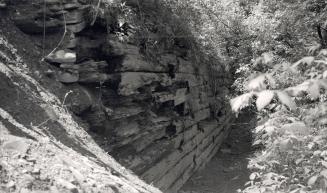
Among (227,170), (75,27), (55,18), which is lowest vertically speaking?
(227,170)

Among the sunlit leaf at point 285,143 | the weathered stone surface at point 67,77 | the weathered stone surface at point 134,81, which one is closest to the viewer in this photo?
the sunlit leaf at point 285,143

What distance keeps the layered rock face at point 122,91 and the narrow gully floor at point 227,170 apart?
64 cm

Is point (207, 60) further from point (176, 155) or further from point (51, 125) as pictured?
point (51, 125)

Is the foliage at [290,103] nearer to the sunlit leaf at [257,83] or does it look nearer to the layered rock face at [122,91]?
the sunlit leaf at [257,83]

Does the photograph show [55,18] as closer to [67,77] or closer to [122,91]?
[67,77]

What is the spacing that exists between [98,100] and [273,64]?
3068 mm

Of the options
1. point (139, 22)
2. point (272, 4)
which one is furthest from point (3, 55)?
point (272, 4)

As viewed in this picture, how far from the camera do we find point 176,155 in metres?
9.74

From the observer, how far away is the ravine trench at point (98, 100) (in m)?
4.48

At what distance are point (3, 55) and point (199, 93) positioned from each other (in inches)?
279

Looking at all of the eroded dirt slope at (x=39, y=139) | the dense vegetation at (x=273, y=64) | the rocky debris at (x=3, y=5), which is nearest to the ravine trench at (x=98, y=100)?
the eroded dirt slope at (x=39, y=139)

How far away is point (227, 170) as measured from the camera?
12383mm

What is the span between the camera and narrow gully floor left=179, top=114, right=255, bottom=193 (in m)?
10.6

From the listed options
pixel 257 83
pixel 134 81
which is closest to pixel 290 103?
pixel 257 83
